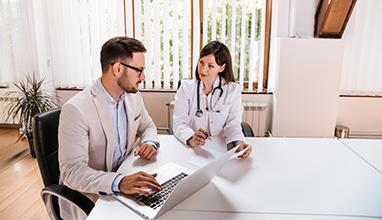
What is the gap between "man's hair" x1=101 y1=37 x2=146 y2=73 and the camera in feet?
4.67

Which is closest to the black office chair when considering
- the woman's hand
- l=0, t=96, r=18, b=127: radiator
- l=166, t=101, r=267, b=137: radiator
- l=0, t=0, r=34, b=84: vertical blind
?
the woman's hand

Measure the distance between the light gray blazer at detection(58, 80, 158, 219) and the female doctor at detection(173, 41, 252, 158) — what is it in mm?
741

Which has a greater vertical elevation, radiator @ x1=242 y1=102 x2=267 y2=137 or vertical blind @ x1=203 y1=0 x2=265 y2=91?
vertical blind @ x1=203 y1=0 x2=265 y2=91

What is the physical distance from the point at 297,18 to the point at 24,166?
3332 mm

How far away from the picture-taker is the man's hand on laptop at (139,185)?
1.14 metres

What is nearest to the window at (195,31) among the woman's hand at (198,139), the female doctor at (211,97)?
the female doctor at (211,97)

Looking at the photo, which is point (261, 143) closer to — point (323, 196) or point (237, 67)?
point (323, 196)

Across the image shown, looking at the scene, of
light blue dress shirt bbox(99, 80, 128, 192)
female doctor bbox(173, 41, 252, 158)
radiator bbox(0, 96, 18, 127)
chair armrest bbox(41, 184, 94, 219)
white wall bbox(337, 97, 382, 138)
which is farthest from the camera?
radiator bbox(0, 96, 18, 127)

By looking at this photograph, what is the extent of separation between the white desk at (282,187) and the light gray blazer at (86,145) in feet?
0.37

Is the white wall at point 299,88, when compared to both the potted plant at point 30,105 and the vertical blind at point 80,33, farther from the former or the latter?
the potted plant at point 30,105

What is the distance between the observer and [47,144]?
4.68 ft

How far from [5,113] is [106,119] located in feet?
11.1

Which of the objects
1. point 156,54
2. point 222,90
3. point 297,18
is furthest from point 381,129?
point 156,54

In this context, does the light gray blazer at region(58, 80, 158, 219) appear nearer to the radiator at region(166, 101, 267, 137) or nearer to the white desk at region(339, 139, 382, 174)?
the white desk at region(339, 139, 382, 174)
